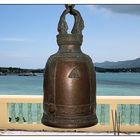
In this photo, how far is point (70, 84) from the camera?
1.49 metres

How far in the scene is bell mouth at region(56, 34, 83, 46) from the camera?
1.49 m

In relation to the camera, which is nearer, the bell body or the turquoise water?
the bell body

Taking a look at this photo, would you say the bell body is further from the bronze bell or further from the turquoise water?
the turquoise water

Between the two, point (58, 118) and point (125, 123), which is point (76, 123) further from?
point (125, 123)

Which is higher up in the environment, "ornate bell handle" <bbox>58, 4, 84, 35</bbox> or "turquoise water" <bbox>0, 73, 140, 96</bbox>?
"ornate bell handle" <bbox>58, 4, 84, 35</bbox>

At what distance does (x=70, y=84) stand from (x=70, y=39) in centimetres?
19

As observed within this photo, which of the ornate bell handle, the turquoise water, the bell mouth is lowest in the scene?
the turquoise water

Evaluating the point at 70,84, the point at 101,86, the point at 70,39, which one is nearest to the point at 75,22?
the point at 70,39

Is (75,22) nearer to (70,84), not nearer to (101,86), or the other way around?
(70,84)

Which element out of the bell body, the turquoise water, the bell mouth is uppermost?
the bell mouth

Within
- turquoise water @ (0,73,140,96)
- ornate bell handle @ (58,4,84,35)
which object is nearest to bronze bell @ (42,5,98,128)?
ornate bell handle @ (58,4,84,35)

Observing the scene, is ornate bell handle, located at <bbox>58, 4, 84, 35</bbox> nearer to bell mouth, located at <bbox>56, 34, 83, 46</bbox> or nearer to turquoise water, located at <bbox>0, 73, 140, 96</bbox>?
bell mouth, located at <bbox>56, 34, 83, 46</bbox>

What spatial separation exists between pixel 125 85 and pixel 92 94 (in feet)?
142

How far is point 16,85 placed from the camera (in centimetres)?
4409
